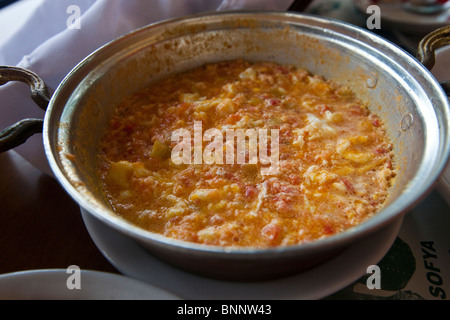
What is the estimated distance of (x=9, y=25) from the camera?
2475 mm

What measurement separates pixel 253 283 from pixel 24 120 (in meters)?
0.83

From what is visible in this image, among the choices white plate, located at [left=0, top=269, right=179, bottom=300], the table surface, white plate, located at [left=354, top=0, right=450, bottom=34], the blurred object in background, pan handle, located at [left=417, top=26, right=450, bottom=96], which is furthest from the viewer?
the blurred object in background

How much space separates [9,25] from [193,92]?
1395mm

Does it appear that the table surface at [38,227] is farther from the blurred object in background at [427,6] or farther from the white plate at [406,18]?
the blurred object in background at [427,6]

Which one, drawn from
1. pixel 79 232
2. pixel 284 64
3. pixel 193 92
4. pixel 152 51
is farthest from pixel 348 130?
pixel 79 232

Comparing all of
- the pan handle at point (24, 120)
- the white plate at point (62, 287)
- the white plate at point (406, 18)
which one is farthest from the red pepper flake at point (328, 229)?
the white plate at point (406, 18)

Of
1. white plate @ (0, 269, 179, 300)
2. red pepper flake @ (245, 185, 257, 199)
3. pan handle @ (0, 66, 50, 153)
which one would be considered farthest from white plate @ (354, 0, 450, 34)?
white plate @ (0, 269, 179, 300)

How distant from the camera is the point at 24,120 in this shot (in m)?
1.26

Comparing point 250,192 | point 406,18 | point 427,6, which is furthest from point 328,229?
point 427,6

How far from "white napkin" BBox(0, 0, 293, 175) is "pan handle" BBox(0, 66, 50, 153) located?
151 mm

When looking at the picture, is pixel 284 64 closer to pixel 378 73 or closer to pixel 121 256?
pixel 378 73

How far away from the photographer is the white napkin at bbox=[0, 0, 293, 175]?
5.32ft

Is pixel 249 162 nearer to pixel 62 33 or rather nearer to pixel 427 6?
pixel 62 33

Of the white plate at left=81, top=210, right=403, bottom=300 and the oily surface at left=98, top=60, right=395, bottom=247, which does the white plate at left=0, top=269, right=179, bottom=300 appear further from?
the oily surface at left=98, top=60, right=395, bottom=247
